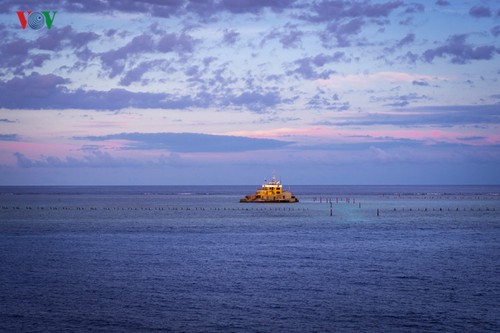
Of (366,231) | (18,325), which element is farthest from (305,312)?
(366,231)

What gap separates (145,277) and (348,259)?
21726 millimetres

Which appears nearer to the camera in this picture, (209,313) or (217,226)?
(209,313)

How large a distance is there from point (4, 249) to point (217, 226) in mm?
45301

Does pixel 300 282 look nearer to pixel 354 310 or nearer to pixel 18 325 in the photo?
pixel 354 310

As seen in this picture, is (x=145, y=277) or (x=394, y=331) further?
(x=145, y=277)

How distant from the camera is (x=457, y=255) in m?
69.5

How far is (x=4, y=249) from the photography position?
7575cm

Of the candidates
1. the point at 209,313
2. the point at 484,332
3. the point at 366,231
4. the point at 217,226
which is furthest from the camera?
the point at 217,226

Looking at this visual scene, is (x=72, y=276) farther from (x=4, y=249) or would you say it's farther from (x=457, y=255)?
(x=457, y=255)

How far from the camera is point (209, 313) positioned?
41625 millimetres

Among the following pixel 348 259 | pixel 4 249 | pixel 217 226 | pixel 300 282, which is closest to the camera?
pixel 300 282

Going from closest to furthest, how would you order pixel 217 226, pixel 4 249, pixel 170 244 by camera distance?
pixel 4 249 < pixel 170 244 < pixel 217 226

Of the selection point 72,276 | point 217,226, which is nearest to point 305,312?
point 72,276

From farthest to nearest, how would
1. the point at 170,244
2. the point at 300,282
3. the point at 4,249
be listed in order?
1. the point at 170,244
2. the point at 4,249
3. the point at 300,282
